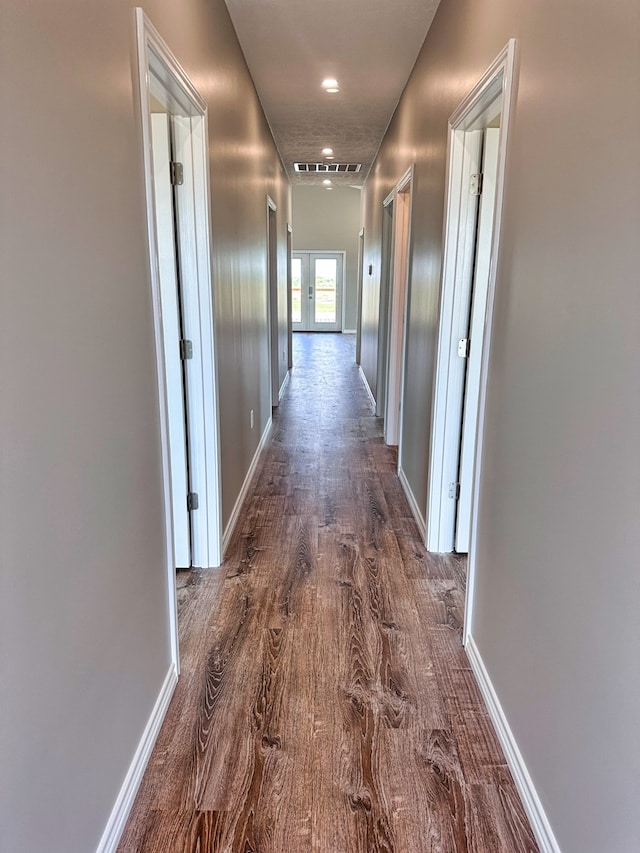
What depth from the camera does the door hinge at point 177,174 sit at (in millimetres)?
2381

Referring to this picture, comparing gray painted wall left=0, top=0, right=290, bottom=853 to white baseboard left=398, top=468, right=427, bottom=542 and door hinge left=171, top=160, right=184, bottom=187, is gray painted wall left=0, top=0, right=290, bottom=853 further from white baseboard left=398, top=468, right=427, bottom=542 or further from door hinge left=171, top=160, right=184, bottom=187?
white baseboard left=398, top=468, right=427, bottom=542

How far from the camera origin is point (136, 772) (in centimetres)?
159

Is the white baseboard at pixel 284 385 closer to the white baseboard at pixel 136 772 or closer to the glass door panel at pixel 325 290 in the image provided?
the white baseboard at pixel 136 772

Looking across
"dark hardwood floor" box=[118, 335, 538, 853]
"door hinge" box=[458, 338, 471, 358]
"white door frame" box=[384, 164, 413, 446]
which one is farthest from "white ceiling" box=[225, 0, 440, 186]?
"dark hardwood floor" box=[118, 335, 538, 853]

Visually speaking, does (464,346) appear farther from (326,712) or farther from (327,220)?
(327,220)

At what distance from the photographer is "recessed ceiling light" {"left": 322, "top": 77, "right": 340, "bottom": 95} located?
3.80m

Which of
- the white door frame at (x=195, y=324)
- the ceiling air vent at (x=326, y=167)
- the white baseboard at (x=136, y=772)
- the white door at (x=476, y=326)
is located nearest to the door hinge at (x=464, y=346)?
the white door at (x=476, y=326)

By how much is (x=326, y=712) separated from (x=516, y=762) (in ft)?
2.00

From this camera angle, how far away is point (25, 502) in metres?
0.99

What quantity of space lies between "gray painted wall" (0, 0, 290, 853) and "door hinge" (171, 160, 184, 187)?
54 centimetres

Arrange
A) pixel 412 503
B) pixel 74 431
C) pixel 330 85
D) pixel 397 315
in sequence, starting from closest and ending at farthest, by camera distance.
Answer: pixel 74 431
pixel 412 503
pixel 330 85
pixel 397 315

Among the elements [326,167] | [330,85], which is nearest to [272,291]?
[330,85]

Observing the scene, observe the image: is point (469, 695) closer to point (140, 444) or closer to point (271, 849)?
point (271, 849)

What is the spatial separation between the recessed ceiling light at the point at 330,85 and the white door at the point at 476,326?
1769mm
